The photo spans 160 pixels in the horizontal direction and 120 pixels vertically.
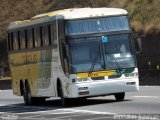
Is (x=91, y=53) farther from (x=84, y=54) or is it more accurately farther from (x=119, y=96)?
(x=119, y=96)

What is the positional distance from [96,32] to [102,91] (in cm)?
215

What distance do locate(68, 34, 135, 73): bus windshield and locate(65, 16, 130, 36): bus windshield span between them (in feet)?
1.07

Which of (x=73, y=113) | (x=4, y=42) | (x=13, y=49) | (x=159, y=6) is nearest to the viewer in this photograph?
(x=73, y=113)

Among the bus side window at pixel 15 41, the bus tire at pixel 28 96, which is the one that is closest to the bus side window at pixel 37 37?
the bus side window at pixel 15 41

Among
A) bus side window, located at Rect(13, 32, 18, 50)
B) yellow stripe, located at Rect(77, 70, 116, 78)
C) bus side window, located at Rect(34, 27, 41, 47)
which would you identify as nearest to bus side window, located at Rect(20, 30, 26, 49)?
bus side window, located at Rect(13, 32, 18, 50)

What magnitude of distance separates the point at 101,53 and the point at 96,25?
1122 millimetres

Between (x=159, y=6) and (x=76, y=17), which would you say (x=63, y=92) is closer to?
(x=76, y=17)

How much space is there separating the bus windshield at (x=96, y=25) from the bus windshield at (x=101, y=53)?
33 cm

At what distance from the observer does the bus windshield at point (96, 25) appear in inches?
922

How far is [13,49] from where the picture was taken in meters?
30.1

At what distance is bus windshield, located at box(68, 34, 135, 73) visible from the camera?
2311 centimetres

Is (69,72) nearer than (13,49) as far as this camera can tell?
Yes

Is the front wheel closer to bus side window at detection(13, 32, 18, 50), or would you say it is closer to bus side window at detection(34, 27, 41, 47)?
bus side window at detection(34, 27, 41, 47)

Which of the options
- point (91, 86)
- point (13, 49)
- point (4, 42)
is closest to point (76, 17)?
point (91, 86)
